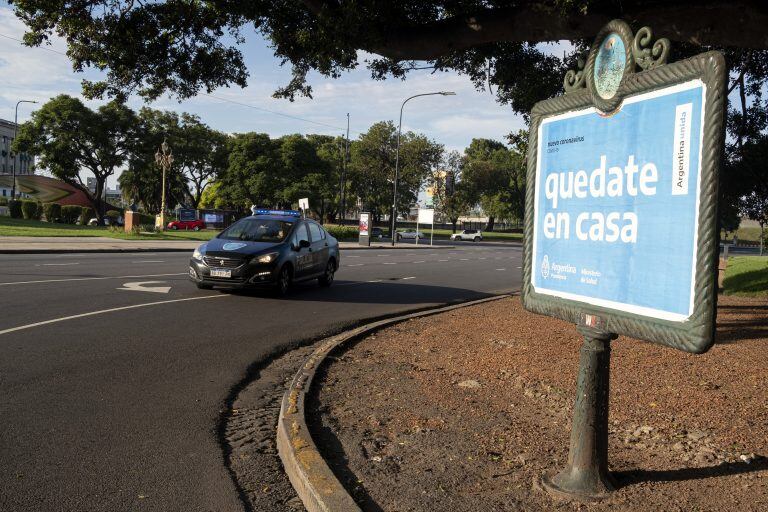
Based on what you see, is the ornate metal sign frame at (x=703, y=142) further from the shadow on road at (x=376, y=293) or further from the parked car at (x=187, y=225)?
the parked car at (x=187, y=225)

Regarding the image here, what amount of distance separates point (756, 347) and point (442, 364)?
11.6ft

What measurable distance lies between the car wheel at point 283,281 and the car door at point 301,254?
0.82 feet

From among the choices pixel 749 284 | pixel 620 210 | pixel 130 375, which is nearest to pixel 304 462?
pixel 620 210

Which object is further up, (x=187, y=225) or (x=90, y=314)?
(x=187, y=225)

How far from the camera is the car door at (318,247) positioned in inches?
549

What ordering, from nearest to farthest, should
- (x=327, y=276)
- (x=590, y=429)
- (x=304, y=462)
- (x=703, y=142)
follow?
1. (x=703, y=142)
2. (x=590, y=429)
3. (x=304, y=462)
4. (x=327, y=276)

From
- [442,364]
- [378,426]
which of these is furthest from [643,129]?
[442,364]

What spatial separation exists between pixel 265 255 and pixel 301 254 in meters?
1.21

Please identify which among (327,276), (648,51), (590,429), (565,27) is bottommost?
(327,276)

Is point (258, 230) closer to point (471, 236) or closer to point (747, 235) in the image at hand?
point (471, 236)

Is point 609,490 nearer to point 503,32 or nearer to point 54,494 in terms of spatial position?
point 54,494

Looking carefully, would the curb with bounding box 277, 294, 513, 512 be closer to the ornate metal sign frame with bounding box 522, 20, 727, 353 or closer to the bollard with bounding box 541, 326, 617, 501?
the bollard with bounding box 541, 326, 617, 501

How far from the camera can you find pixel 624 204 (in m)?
3.07

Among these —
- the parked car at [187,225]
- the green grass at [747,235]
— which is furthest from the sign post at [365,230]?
the green grass at [747,235]
